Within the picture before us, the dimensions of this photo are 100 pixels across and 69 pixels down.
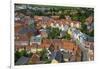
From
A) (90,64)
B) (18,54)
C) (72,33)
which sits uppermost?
(72,33)

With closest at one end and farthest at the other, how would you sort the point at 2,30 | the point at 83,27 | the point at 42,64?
the point at 2,30 < the point at 42,64 < the point at 83,27

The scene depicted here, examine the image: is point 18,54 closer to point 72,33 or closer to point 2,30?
point 2,30

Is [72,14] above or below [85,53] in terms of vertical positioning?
above

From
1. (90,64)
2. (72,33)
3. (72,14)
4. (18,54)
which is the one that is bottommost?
(90,64)

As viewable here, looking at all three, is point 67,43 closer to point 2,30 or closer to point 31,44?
point 31,44

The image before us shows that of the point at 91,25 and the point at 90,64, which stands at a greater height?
the point at 91,25

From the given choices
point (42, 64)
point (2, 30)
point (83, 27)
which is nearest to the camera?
point (2, 30)

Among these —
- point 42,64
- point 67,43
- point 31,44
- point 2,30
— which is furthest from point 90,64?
point 2,30

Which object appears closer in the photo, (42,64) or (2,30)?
(2,30)
